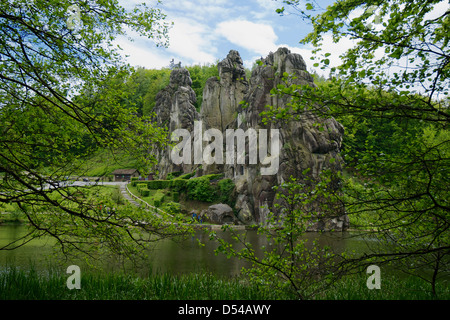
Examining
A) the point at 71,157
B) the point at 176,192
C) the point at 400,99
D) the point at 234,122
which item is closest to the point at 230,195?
the point at 176,192

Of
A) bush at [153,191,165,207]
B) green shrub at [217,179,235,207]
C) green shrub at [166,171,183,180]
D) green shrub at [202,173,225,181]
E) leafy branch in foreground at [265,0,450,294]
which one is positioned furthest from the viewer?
green shrub at [166,171,183,180]

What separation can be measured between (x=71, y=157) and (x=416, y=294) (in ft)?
24.6

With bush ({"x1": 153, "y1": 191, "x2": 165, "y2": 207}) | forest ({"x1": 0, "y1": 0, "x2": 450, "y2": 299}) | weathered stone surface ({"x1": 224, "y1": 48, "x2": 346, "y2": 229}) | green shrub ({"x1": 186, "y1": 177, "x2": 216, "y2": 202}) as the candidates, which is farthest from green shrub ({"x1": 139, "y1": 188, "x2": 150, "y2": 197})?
forest ({"x1": 0, "y1": 0, "x2": 450, "y2": 299})

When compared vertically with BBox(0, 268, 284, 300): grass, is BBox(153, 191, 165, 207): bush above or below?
above

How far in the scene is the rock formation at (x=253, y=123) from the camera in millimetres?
30784

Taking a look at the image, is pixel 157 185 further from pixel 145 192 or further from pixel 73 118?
pixel 73 118

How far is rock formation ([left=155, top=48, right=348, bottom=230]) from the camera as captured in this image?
30.8 metres

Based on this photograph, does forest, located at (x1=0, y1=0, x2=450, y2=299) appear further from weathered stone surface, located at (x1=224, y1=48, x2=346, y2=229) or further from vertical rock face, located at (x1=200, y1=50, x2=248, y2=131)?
vertical rock face, located at (x1=200, y1=50, x2=248, y2=131)

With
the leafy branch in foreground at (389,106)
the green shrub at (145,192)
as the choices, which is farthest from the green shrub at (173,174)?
the leafy branch in foreground at (389,106)

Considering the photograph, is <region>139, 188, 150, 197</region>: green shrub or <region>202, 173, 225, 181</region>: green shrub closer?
<region>202, 173, 225, 181</region>: green shrub

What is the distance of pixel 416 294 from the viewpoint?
227 inches

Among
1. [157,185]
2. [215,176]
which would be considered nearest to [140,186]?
[157,185]

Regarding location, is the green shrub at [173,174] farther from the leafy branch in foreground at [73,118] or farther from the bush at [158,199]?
the leafy branch in foreground at [73,118]

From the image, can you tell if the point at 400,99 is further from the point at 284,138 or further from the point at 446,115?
the point at 284,138
